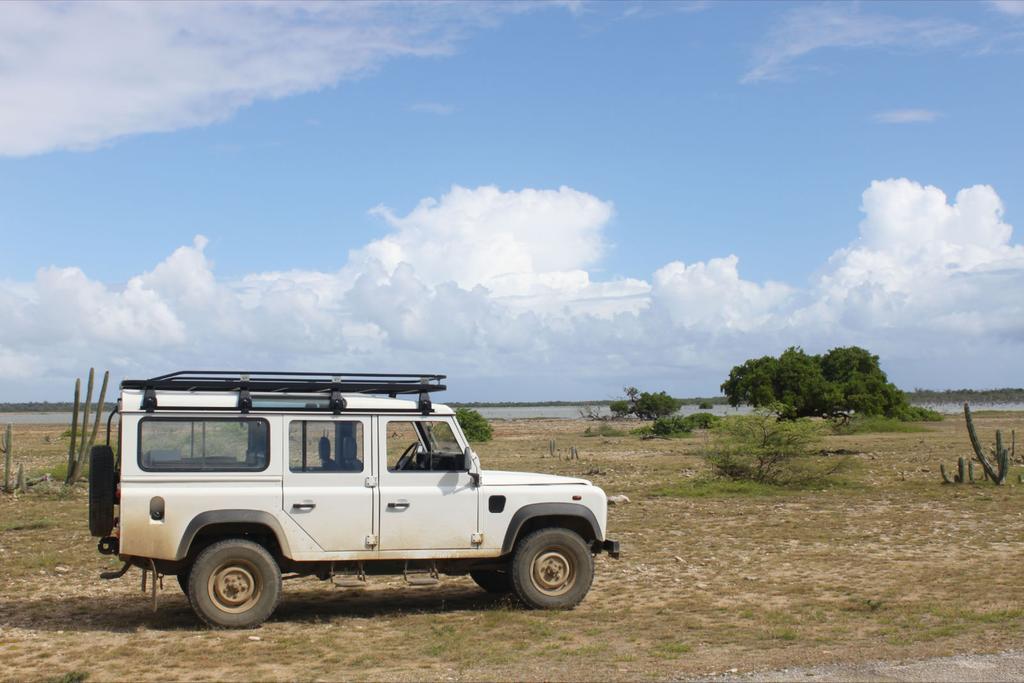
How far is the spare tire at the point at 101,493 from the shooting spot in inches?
411

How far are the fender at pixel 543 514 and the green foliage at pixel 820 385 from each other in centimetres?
4882

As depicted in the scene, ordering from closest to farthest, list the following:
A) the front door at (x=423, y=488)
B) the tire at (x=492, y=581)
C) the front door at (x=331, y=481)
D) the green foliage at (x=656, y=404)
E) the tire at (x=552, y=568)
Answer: the front door at (x=331, y=481)
the front door at (x=423, y=488)
the tire at (x=552, y=568)
the tire at (x=492, y=581)
the green foliage at (x=656, y=404)

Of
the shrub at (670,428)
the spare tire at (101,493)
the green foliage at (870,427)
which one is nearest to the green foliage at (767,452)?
the spare tire at (101,493)

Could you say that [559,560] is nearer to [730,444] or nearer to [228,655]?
[228,655]

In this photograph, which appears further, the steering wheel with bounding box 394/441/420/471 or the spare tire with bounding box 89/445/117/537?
the steering wheel with bounding box 394/441/420/471

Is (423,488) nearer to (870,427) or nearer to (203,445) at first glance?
(203,445)

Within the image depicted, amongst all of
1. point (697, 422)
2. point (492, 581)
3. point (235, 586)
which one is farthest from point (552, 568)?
point (697, 422)

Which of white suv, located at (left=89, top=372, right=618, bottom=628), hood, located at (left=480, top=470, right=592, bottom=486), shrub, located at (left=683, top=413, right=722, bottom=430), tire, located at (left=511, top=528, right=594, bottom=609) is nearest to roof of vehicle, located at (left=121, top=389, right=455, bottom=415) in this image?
white suv, located at (left=89, top=372, right=618, bottom=628)

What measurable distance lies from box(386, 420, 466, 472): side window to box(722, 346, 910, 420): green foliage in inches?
1951

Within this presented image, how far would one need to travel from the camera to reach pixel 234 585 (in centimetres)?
1064

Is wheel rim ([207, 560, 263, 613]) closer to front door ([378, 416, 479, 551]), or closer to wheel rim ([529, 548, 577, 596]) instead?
front door ([378, 416, 479, 551])

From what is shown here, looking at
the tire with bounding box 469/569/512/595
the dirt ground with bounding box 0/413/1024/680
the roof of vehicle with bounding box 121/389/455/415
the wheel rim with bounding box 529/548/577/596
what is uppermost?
the roof of vehicle with bounding box 121/389/455/415

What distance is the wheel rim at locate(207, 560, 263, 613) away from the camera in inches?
417

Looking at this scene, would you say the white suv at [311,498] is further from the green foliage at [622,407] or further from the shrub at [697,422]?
the green foliage at [622,407]
